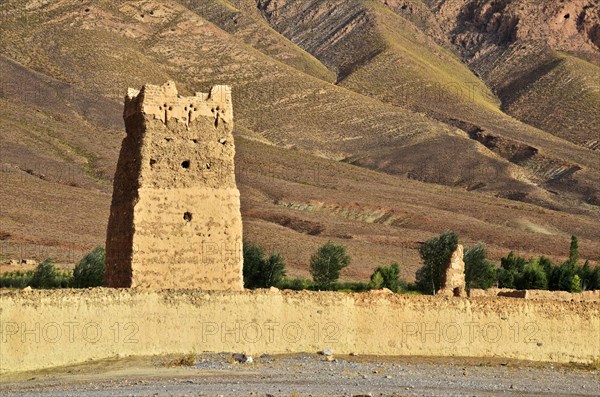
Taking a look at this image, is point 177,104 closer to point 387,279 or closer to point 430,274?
point 430,274

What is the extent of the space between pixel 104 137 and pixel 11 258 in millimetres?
56424

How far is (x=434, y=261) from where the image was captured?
56188 millimetres

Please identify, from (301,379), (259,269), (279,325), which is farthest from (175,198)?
(259,269)

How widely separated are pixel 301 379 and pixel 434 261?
33.9 meters

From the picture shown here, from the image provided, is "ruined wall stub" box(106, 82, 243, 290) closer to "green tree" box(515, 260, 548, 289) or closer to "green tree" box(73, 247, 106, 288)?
"green tree" box(73, 247, 106, 288)

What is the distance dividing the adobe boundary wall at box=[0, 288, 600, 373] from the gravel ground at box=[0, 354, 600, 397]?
506mm

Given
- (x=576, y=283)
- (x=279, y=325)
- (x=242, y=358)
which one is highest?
(x=576, y=283)

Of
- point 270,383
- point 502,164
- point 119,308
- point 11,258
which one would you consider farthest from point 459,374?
point 502,164

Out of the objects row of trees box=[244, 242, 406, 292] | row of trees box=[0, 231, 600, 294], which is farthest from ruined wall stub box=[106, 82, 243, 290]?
row of trees box=[244, 242, 406, 292]

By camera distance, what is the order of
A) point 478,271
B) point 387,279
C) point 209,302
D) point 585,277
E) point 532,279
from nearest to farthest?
point 209,302 < point 387,279 < point 478,271 < point 532,279 < point 585,277

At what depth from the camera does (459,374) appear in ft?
81.9

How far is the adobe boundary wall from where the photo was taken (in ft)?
77.3

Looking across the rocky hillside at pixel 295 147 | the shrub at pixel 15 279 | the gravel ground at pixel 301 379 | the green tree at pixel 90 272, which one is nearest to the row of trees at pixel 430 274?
the green tree at pixel 90 272

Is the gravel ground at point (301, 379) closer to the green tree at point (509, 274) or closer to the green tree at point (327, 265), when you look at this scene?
the green tree at point (327, 265)
